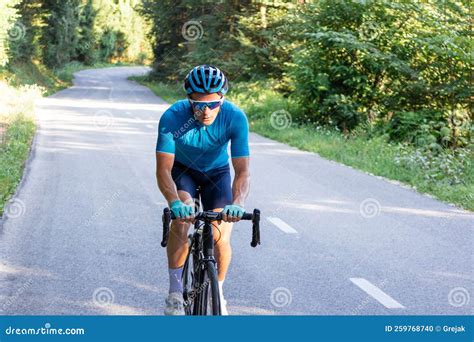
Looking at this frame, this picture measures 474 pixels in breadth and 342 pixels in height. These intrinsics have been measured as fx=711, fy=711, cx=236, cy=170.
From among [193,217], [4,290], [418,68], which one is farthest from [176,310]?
[418,68]

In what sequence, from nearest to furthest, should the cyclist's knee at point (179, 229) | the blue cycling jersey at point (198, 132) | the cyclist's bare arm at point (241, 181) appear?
the cyclist's bare arm at point (241, 181) → the blue cycling jersey at point (198, 132) → the cyclist's knee at point (179, 229)

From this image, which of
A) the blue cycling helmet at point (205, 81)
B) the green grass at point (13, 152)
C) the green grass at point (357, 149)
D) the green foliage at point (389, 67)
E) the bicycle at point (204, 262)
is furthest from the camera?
the green foliage at point (389, 67)

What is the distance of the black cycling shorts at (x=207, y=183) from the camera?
5.05 meters

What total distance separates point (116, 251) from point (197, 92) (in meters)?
3.68

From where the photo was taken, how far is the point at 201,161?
5.05 meters

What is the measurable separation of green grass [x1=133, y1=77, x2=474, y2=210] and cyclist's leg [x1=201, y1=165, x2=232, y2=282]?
6699 millimetres

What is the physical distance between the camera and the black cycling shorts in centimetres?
505

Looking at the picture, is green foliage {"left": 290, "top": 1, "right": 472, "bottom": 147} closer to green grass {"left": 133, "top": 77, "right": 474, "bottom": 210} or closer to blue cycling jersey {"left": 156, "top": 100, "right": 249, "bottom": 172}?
green grass {"left": 133, "top": 77, "right": 474, "bottom": 210}

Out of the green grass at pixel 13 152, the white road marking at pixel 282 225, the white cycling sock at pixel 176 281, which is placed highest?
the white cycling sock at pixel 176 281

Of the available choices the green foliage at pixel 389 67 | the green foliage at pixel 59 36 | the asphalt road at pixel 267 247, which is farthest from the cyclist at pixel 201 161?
the green foliage at pixel 59 36

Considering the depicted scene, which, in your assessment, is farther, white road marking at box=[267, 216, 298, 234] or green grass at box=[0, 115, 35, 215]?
green grass at box=[0, 115, 35, 215]

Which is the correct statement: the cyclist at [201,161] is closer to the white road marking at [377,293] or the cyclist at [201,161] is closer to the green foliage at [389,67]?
the white road marking at [377,293]

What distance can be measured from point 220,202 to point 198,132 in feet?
1.83

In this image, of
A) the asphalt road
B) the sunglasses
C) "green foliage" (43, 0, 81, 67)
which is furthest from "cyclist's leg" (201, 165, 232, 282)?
"green foliage" (43, 0, 81, 67)
